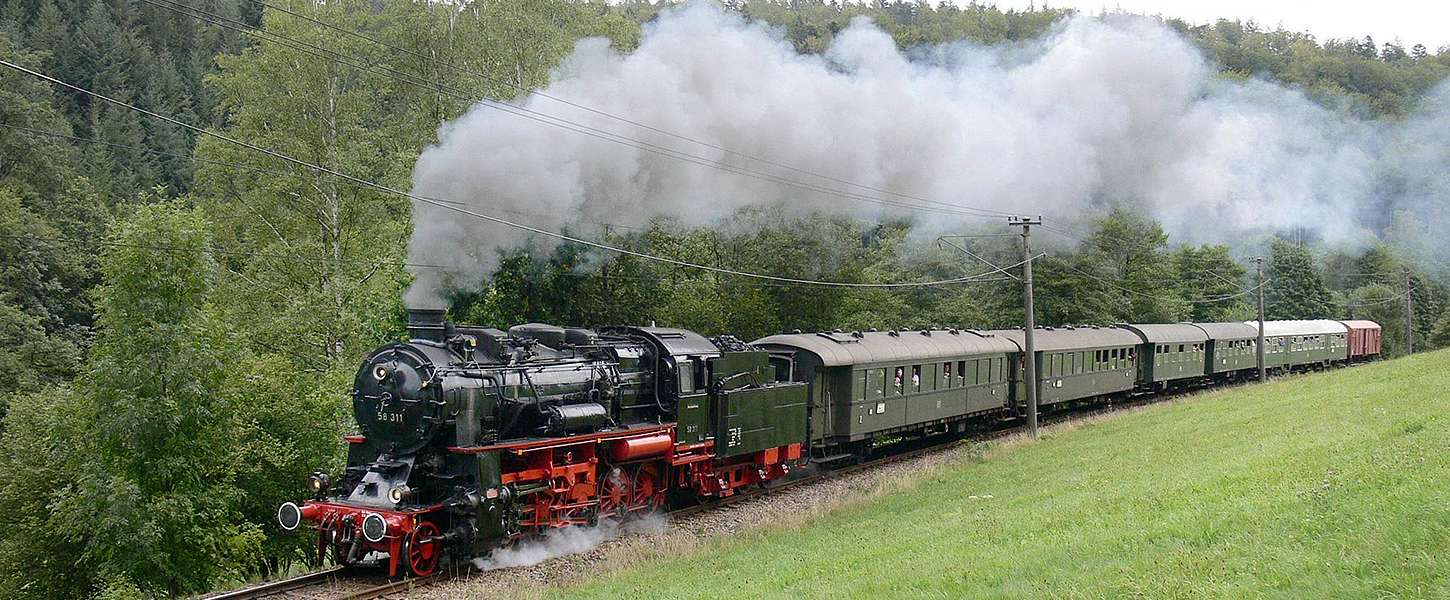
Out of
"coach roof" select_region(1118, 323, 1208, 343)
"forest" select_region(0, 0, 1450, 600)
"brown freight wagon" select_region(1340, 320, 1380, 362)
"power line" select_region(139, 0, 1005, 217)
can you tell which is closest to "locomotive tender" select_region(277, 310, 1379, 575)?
"forest" select_region(0, 0, 1450, 600)

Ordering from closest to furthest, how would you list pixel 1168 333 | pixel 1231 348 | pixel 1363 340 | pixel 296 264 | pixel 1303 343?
1. pixel 296 264
2. pixel 1168 333
3. pixel 1231 348
4. pixel 1303 343
5. pixel 1363 340

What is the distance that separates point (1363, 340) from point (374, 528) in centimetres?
5212

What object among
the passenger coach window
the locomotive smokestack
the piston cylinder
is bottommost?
the piston cylinder

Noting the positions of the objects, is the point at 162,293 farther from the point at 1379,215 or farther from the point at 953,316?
the point at 1379,215

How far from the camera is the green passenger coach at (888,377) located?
18.0 metres

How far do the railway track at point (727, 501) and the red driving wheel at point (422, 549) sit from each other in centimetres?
14

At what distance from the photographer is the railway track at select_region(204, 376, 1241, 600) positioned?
33.8 feet

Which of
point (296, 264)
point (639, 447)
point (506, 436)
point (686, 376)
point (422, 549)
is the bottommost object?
point (422, 549)

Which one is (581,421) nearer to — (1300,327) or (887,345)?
(887,345)

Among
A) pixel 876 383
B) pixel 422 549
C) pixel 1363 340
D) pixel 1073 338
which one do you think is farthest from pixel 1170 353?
pixel 422 549

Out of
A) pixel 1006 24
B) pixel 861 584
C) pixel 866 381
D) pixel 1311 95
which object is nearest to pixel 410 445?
pixel 861 584

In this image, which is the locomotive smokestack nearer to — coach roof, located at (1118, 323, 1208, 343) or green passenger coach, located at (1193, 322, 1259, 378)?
coach roof, located at (1118, 323, 1208, 343)

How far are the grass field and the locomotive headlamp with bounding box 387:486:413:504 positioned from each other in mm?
1966

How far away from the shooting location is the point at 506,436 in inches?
462
